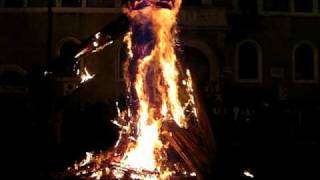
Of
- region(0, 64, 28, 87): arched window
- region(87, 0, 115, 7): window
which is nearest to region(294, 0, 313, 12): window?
region(87, 0, 115, 7): window

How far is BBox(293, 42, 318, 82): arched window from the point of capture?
80.1 feet

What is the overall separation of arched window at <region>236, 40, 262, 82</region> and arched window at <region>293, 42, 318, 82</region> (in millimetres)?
1748

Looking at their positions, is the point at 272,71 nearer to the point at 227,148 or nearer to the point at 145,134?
the point at 227,148

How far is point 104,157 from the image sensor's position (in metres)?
9.90

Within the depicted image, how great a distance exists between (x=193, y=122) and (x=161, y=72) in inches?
48.9

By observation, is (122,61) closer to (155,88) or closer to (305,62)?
(305,62)

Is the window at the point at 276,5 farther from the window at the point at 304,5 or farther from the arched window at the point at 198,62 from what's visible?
the arched window at the point at 198,62

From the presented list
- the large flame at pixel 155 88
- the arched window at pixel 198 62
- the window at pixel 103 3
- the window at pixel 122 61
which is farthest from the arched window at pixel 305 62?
the large flame at pixel 155 88

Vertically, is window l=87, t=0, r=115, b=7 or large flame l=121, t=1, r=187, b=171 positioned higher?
window l=87, t=0, r=115, b=7

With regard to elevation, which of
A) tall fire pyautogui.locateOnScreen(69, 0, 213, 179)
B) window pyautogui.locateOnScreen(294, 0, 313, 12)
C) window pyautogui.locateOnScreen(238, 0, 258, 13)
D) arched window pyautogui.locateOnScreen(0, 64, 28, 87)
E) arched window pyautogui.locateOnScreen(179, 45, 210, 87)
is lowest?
tall fire pyautogui.locateOnScreen(69, 0, 213, 179)

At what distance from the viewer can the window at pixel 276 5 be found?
79.3ft

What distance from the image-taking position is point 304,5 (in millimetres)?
24891

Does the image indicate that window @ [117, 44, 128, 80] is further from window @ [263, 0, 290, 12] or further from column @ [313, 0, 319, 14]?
column @ [313, 0, 319, 14]

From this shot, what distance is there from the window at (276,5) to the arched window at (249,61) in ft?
5.78
